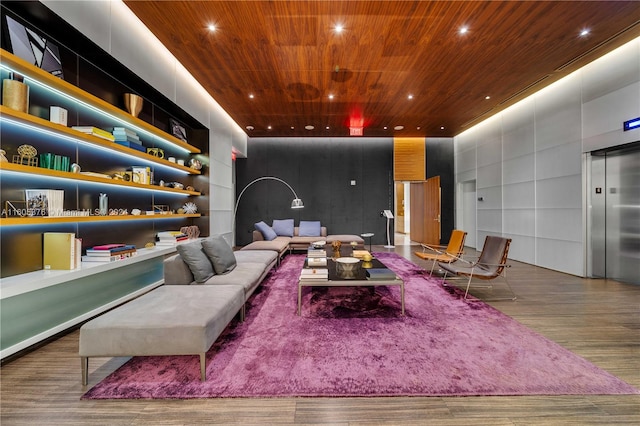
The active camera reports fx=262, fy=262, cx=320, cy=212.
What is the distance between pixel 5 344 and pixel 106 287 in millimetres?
1016

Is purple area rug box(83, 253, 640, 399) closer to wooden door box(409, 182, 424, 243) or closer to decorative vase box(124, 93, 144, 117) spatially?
decorative vase box(124, 93, 144, 117)

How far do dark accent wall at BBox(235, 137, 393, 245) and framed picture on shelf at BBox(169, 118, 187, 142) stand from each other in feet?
11.7

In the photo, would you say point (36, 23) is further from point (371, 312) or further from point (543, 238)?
point (543, 238)

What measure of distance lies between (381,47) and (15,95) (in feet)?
12.8

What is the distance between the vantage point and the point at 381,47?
367 cm

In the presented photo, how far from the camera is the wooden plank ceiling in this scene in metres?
3.01

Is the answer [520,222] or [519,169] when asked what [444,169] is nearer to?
[519,169]

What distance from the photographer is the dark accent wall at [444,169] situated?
8.72 metres

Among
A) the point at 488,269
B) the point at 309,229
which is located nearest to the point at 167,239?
the point at 309,229

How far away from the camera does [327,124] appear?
276 inches

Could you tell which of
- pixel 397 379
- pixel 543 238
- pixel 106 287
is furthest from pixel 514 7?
pixel 106 287

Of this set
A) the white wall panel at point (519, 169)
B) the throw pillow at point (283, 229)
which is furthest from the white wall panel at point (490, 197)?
the throw pillow at point (283, 229)

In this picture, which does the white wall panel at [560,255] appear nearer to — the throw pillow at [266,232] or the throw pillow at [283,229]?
the throw pillow at [283,229]

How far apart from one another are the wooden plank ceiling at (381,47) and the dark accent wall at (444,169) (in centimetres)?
284
